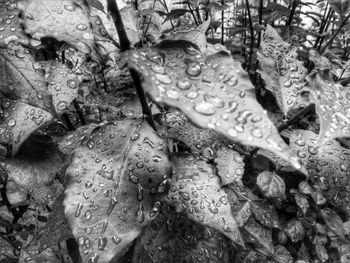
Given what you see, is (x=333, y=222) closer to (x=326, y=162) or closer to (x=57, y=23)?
(x=326, y=162)

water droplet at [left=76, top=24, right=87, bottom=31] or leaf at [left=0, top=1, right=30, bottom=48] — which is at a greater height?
water droplet at [left=76, top=24, right=87, bottom=31]

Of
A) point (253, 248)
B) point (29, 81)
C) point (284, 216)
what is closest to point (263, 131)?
point (29, 81)

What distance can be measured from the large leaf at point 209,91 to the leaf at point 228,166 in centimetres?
34

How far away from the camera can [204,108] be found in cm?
36

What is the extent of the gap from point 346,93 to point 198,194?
327mm

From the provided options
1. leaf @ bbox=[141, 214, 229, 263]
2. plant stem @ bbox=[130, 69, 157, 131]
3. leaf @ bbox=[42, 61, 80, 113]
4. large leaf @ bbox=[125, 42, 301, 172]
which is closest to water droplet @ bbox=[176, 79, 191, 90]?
large leaf @ bbox=[125, 42, 301, 172]

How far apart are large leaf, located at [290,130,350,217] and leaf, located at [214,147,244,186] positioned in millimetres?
130

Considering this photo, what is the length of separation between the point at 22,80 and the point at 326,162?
0.64 metres

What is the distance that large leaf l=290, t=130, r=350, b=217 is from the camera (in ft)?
2.31

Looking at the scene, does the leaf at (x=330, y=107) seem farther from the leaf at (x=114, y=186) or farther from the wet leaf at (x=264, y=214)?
the wet leaf at (x=264, y=214)

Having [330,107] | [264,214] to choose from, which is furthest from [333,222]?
[330,107]

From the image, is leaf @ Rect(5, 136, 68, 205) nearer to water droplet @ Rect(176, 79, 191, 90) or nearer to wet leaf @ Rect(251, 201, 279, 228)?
water droplet @ Rect(176, 79, 191, 90)

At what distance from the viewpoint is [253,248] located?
1.13 m

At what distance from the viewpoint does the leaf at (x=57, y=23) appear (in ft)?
1.39
